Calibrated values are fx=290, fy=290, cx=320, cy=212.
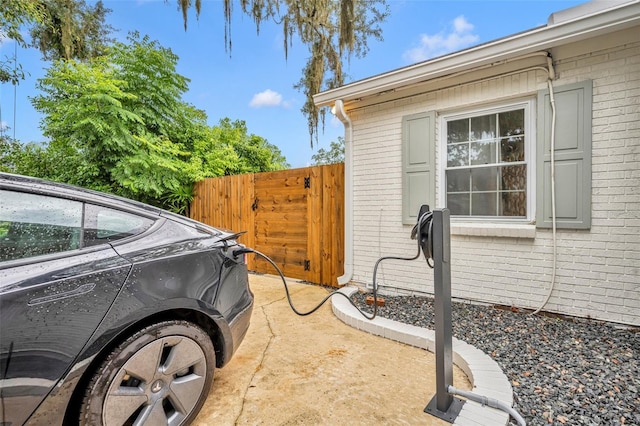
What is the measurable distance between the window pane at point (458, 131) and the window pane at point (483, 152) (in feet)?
0.49

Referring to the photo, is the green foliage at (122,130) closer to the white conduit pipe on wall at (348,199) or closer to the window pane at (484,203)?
the white conduit pipe on wall at (348,199)

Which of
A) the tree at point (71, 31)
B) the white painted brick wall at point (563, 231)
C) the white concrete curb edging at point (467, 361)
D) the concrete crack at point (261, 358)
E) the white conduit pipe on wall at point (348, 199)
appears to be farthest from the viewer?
the tree at point (71, 31)

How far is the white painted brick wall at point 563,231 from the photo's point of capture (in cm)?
264

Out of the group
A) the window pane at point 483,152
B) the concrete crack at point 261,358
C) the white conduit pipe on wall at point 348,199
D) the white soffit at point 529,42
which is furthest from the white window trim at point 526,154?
the concrete crack at point 261,358

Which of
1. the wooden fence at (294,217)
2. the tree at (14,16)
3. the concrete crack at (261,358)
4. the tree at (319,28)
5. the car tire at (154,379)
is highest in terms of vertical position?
the tree at (319,28)

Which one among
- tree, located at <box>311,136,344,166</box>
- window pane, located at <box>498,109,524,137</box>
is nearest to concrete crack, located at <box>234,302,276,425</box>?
window pane, located at <box>498,109,524,137</box>

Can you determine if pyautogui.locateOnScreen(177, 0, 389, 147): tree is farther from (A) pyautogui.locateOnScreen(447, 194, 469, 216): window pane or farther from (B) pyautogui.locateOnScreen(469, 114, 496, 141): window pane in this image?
(A) pyautogui.locateOnScreen(447, 194, 469, 216): window pane

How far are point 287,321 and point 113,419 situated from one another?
2050 millimetres

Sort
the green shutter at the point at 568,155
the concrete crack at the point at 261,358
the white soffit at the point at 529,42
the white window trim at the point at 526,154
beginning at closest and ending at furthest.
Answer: the concrete crack at the point at 261,358, the white soffit at the point at 529,42, the green shutter at the point at 568,155, the white window trim at the point at 526,154

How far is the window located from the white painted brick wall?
0.19 m

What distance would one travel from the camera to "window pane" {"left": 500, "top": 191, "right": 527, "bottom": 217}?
317 cm

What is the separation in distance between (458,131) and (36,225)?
386 centimetres

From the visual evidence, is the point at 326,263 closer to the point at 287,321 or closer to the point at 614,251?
the point at 287,321

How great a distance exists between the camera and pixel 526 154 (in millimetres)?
3111
